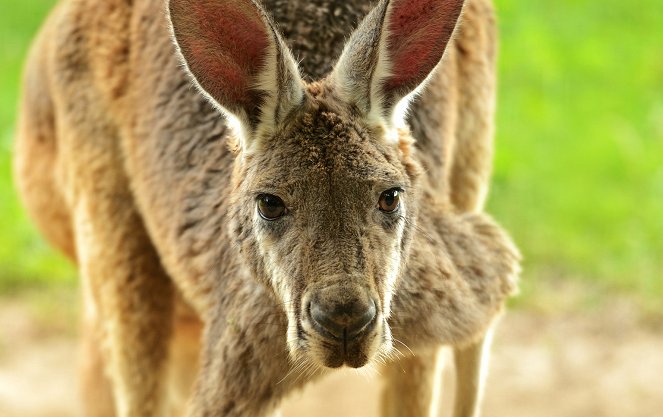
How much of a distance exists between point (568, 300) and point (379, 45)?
13.4 feet

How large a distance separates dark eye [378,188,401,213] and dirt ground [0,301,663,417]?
8.82 feet

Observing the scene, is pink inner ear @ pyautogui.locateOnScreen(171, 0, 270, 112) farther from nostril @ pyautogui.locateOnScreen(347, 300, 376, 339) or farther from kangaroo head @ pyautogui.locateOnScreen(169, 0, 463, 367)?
nostril @ pyautogui.locateOnScreen(347, 300, 376, 339)

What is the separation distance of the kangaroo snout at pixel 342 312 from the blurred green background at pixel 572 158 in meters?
4.13

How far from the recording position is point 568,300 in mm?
7633

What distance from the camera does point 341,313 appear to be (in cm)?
359

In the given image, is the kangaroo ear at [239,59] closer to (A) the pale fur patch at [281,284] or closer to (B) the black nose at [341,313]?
(A) the pale fur patch at [281,284]

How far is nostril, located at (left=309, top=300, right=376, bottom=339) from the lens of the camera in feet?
11.8

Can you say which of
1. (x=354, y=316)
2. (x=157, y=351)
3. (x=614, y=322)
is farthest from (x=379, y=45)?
(x=614, y=322)

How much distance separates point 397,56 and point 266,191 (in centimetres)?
63

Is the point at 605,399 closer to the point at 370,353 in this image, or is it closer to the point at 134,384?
the point at 134,384

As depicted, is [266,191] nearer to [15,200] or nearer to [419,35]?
[419,35]

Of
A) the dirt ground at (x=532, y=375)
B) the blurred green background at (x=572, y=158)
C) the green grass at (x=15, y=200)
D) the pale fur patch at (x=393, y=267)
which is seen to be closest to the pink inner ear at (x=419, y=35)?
the pale fur patch at (x=393, y=267)

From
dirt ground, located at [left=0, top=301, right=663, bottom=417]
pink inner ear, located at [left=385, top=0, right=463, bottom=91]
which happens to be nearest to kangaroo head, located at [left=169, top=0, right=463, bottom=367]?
pink inner ear, located at [left=385, top=0, right=463, bottom=91]

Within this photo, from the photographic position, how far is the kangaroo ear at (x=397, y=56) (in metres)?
3.95
